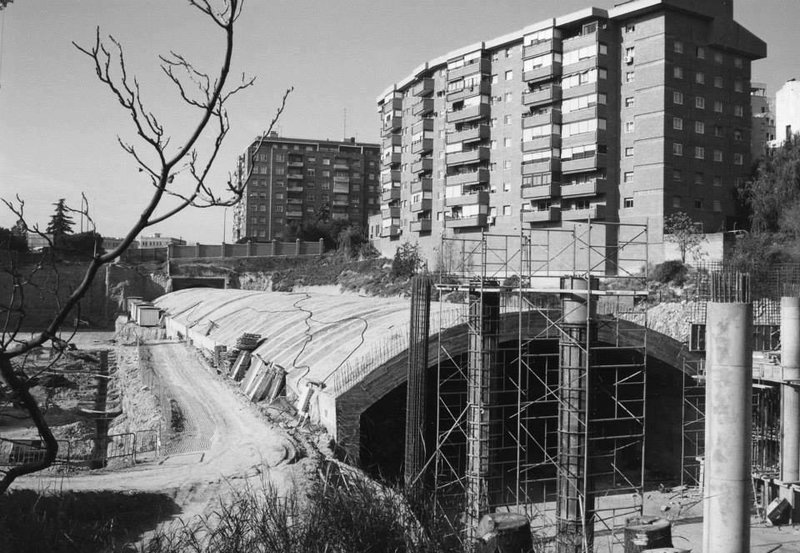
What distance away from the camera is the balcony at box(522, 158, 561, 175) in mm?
48531

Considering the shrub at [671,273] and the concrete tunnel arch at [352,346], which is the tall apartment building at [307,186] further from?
the concrete tunnel arch at [352,346]

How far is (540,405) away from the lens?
2370cm

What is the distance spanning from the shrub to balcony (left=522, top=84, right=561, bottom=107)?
15639 mm

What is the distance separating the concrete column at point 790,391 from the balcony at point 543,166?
100.0 feet

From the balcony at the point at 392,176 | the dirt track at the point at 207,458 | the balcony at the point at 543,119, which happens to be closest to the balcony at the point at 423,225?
the balcony at the point at 392,176

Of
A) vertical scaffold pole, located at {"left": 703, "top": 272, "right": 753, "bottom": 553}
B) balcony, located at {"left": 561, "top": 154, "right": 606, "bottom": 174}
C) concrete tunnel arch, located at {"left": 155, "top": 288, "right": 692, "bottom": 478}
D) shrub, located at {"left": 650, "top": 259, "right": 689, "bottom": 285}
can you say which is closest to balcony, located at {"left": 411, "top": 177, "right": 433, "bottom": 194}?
balcony, located at {"left": 561, "top": 154, "right": 606, "bottom": 174}

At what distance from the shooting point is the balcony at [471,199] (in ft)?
178

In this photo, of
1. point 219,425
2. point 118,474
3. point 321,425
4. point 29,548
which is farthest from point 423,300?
point 29,548

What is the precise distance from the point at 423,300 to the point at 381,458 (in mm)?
5443

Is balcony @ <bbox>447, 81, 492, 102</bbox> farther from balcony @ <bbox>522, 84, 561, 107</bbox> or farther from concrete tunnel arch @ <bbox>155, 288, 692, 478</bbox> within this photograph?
concrete tunnel arch @ <bbox>155, 288, 692, 478</bbox>

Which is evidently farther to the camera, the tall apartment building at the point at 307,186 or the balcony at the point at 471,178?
the tall apartment building at the point at 307,186

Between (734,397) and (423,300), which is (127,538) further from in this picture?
(734,397)

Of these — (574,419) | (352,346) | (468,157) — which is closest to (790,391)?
(574,419)

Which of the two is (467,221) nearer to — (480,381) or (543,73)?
(543,73)
